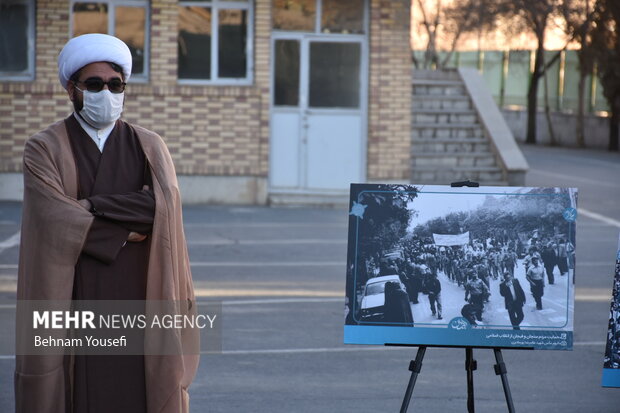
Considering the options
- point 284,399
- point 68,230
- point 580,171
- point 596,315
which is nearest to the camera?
point 68,230

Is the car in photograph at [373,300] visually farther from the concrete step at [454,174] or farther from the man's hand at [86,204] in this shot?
the concrete step at [454,174]

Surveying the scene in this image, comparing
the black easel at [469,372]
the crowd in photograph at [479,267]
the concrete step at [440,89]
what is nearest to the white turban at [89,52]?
the crowd in photograph at [479,267]

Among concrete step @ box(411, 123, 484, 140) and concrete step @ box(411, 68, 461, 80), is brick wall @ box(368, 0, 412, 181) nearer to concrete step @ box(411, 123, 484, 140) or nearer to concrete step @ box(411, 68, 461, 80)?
concrete step @ box(411, 123, 484, 140)

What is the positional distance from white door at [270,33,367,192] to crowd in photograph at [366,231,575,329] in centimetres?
1296

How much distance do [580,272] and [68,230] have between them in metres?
9.04

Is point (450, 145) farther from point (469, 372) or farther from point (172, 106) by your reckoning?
point (469, 372)

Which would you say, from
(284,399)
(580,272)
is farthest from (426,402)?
(580,272)

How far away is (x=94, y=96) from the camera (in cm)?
439

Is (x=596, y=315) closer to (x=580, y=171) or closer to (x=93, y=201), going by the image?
(x=93, y=201)

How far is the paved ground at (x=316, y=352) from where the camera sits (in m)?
7.08

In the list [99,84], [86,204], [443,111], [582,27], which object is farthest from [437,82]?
[86,204]

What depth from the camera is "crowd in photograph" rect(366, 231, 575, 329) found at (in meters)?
5.09

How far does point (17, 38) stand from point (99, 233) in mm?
14022

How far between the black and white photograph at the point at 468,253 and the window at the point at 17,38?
13511 mm
